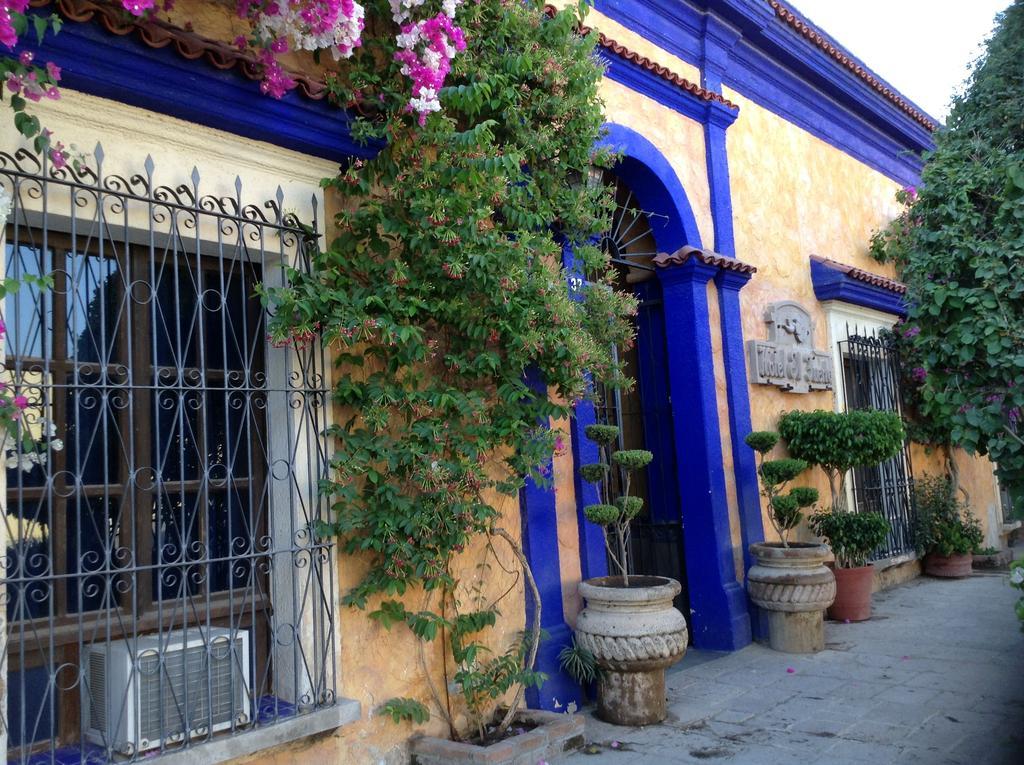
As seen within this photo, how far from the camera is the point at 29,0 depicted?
2.91 meters

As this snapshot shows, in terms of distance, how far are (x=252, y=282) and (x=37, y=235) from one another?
946mm

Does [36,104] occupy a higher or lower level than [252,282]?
higher

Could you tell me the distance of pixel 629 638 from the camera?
186 inches

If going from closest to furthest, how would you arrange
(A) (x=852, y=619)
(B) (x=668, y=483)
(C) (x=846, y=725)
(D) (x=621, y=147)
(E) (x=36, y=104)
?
(E) (x=36, y=104) < (C) (x=846, y=725) < (D) (x=621, y=147) < (B) (x=668, y=483) < (A) (x=852, y=619)

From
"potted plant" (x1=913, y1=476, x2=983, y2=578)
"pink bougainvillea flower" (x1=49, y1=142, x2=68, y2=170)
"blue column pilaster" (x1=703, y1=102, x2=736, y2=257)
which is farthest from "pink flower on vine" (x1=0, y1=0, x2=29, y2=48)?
"potted plant" (x1=913, y1=476, x2=983, y2=578)

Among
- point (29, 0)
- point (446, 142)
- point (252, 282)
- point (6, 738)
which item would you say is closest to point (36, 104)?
point (29, 0)

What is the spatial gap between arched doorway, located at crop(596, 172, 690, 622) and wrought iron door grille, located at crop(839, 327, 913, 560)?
268cm

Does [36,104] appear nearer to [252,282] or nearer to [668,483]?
[252,282]

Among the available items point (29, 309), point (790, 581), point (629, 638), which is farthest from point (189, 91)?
Answer: point (790, 581)

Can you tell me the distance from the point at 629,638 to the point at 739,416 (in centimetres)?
277

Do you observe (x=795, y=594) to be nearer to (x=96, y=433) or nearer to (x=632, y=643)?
(x=632, y=643)

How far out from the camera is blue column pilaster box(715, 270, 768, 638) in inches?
270

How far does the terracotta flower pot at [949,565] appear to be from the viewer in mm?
9688

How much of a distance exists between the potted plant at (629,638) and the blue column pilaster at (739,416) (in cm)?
208
